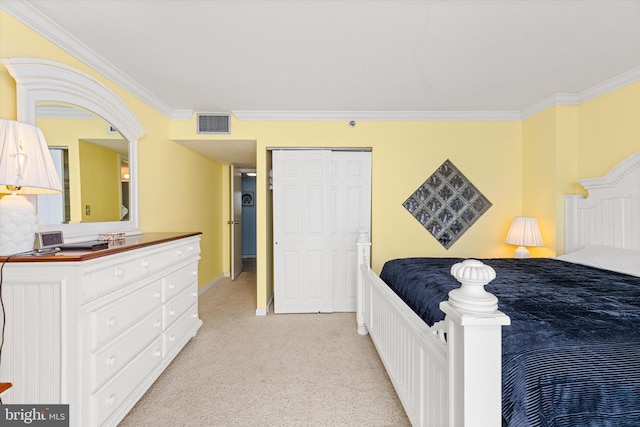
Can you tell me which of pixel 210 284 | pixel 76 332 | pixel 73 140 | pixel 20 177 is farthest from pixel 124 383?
pixel 210 284

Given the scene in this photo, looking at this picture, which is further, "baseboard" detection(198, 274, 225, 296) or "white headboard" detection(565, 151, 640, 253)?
"baseboard" detection(198, 274, 225, 296)

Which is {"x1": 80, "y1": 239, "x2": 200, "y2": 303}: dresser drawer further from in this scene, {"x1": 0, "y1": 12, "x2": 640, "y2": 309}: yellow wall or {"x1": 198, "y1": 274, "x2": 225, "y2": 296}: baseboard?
{"x1": 198, "y1": 274, "x2": 225, "y2": 296}: baseboard

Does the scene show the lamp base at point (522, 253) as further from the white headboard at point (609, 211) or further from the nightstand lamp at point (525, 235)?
the white headboard at point (609, 211)

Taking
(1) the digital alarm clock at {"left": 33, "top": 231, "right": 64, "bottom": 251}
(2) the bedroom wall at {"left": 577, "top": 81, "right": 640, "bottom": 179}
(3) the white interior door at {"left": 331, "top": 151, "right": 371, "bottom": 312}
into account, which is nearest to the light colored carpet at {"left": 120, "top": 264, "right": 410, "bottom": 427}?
(3) the white interior door at {"left": 331, "top": 151, "right": 371, "bottom": 312}

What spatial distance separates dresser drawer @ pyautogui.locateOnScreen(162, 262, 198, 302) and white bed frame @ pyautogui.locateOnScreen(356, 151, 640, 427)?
1617mm

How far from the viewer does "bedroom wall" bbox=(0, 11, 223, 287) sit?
5.28 feet

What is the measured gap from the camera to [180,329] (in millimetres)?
2404

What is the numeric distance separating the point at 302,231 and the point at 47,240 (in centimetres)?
234

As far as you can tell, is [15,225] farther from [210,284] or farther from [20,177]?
[210,284]

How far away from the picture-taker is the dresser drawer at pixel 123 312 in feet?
4.72

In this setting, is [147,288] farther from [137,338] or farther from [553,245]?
[553,245]

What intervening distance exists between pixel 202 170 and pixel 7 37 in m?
2.76

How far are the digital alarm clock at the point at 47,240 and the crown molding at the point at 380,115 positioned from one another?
2.29m

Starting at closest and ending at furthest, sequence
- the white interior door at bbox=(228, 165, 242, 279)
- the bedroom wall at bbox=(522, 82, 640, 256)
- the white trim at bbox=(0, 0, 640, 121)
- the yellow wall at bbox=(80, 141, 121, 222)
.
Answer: the white trim at bbox=(0, 0, 640, 121) → the yellow wall at bbox=(80, 141, 121, 222) → the bedroom wall at bbox=(522, 82, 640, 256) → the white interior door at bbox=(228, 165, 242, 279)
